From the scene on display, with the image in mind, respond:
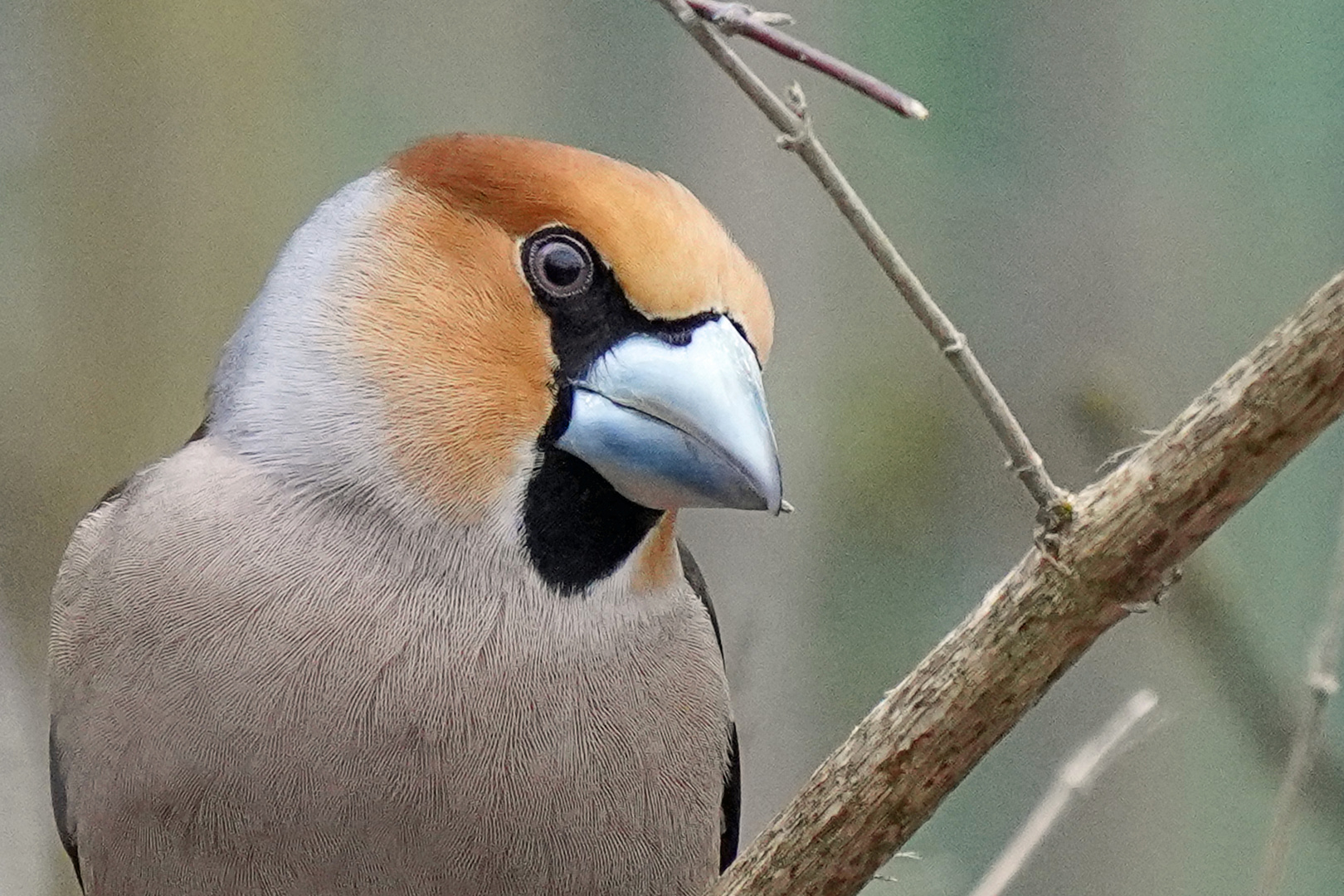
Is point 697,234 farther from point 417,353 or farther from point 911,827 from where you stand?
point 911,827

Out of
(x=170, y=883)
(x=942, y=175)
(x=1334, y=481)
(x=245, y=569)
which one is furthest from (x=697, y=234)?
(x=1334, y=481)

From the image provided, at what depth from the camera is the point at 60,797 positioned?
116 cm

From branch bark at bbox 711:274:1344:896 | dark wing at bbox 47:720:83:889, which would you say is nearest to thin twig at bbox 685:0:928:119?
branch bark at bbox 711:274:1344:896

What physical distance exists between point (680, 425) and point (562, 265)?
136mm

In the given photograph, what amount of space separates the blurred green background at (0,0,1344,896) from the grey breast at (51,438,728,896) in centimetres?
81

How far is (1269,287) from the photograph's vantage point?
5.77 ft

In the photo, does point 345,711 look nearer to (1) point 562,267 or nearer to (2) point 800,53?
(1) point 562,267

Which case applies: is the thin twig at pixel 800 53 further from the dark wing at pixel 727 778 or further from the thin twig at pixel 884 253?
the dark wing at pixel 727 778

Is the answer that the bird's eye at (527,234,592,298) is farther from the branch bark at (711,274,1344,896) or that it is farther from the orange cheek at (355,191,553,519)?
the branch bark at (711,274,1344,896)

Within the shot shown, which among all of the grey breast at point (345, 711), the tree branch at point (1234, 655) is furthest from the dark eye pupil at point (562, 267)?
the tree branch at point (1234, 655)

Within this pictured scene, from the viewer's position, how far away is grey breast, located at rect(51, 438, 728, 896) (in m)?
0.94

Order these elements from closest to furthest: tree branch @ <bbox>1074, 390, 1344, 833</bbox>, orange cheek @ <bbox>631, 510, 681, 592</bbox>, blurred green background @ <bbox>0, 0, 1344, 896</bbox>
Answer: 1. orange cheek @ <bbox>631, 510, 681, 592</bbox>
2. tree branch @ <bbox>1074, 390, 1344, 833</bbox>
3. blurred green background @ <bbox>0, 0, 1344, 896</bbox>

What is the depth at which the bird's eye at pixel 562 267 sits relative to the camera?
0.97 metres

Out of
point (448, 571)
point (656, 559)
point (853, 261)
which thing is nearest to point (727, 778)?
point (656, 559)
